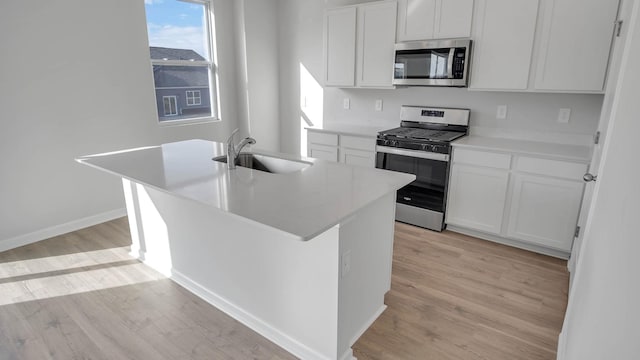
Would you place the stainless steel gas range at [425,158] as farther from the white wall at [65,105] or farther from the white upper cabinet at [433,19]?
the white wall at [65,105]

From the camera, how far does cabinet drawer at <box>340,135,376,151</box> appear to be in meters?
3.81

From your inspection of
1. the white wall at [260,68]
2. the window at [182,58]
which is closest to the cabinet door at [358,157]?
the white wall at [260,68]

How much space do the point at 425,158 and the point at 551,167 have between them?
1.02 metres

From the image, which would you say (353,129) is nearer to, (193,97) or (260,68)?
(260,68)

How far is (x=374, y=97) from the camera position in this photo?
14.1ft

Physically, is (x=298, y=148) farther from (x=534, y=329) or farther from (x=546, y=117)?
(x=534, y=329)

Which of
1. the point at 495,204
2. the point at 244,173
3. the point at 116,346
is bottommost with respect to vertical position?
the point at 116,346

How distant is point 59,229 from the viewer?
3453 millimetres

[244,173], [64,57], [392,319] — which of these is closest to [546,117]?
[392,319]

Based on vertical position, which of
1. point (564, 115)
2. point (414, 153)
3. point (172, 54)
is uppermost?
point (172, 54)

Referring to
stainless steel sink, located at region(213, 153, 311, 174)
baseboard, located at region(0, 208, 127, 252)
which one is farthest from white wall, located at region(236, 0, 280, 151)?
stainless steel sink, located at region(213, 153, 311, 174)

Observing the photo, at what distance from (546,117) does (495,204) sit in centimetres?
92

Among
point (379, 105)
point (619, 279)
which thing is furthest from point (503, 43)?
point (619, 279)

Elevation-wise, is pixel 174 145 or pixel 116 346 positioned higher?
pixel 174 145
